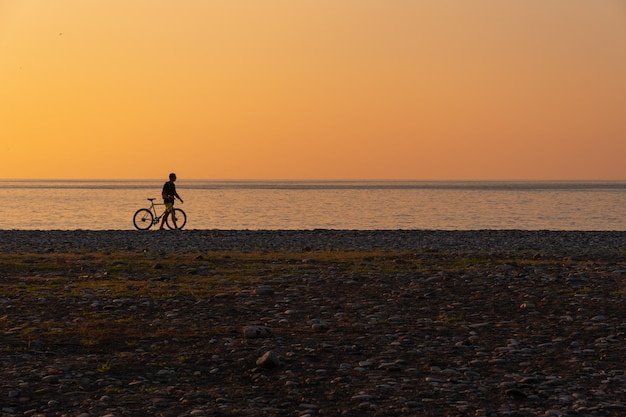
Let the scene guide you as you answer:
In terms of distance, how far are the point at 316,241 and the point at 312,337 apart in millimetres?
22291

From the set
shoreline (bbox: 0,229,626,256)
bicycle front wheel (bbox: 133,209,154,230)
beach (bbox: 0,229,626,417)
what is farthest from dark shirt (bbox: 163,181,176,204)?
beach (bbox: 0,229,626,417)

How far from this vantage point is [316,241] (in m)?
35.0

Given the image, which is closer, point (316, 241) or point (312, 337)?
point (312, 337)

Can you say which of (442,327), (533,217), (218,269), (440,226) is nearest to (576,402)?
(442,327)

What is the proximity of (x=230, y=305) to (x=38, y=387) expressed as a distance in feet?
20.3

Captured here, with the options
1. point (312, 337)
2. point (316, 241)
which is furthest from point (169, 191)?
point (312, 337)

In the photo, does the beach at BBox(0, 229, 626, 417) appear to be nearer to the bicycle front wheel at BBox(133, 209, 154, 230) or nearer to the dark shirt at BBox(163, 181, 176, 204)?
the dark shirt at BBox(163, 181, 176, 204)

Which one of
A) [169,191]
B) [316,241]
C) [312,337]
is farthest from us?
[169,191]

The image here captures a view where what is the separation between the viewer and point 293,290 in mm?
17703

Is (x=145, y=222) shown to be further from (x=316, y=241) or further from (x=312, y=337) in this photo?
(x=312, y=337)

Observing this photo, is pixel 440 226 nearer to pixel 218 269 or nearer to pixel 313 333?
pixel 218 269

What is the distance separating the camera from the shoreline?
30547mm

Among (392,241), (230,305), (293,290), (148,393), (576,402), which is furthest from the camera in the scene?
(392,241)

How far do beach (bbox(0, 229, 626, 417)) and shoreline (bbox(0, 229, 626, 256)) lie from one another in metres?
5.95
